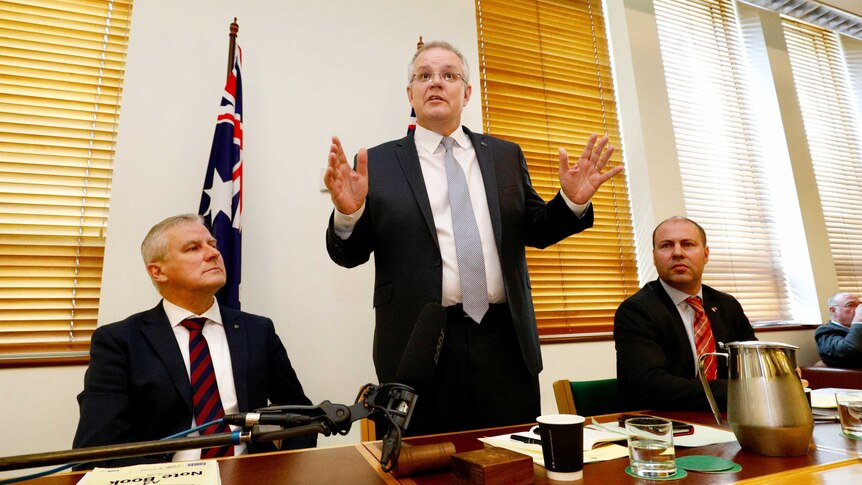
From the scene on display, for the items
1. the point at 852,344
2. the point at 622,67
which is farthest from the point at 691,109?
the point at 852,344

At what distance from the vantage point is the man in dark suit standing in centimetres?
126

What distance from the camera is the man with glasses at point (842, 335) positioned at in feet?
9.69

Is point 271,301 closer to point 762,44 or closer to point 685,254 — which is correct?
point 685,254

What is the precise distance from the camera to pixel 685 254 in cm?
190

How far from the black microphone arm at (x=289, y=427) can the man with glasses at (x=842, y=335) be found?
3.52m

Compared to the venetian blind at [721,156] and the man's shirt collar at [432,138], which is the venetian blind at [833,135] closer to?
the venetian blind at [721,156]

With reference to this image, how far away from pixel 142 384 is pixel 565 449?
1191 mm

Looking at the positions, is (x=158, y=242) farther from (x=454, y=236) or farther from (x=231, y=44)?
(x=231, y=44)

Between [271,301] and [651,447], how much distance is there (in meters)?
1.88

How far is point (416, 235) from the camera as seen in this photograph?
1.40 meters

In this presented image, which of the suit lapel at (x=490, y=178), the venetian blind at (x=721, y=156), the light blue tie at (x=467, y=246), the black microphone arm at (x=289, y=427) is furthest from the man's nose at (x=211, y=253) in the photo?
the venetian blind at (x=721, y=156)

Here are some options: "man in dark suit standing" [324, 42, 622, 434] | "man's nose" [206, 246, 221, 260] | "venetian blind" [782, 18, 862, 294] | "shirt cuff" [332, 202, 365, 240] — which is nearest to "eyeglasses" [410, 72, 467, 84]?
"man in dark suit standing" [324, 42, 622, 434]

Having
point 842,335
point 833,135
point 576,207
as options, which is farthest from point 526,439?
point 833,135

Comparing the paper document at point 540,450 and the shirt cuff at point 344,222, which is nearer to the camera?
the paper document at point 540,450
